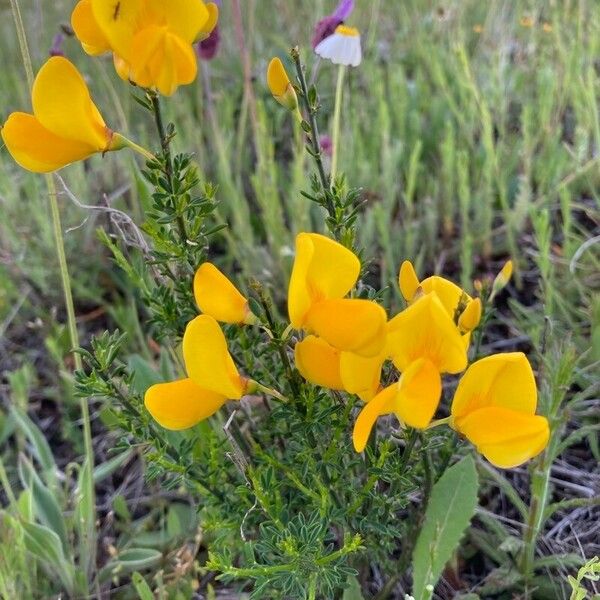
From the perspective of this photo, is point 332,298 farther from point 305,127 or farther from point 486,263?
point 486,263

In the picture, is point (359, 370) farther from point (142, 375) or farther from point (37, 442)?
point (37, 442)

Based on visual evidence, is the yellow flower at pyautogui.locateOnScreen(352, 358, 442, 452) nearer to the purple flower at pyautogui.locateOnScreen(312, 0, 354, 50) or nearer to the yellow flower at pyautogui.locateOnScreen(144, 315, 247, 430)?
the yellow flower at pyautogui.locateOnScreen(144, 315, 247, 430)

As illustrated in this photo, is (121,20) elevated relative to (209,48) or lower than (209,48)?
elevated

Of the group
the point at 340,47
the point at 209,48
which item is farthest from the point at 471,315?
the point at 209,48

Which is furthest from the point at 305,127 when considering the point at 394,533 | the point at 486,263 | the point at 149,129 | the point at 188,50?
the point at 149,129

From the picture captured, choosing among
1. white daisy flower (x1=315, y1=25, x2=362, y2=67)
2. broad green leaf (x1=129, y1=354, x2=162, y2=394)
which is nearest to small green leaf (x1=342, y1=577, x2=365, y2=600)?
broad green leaf (x1=129, y1=354, x2=162, y2=394)

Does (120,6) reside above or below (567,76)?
above
